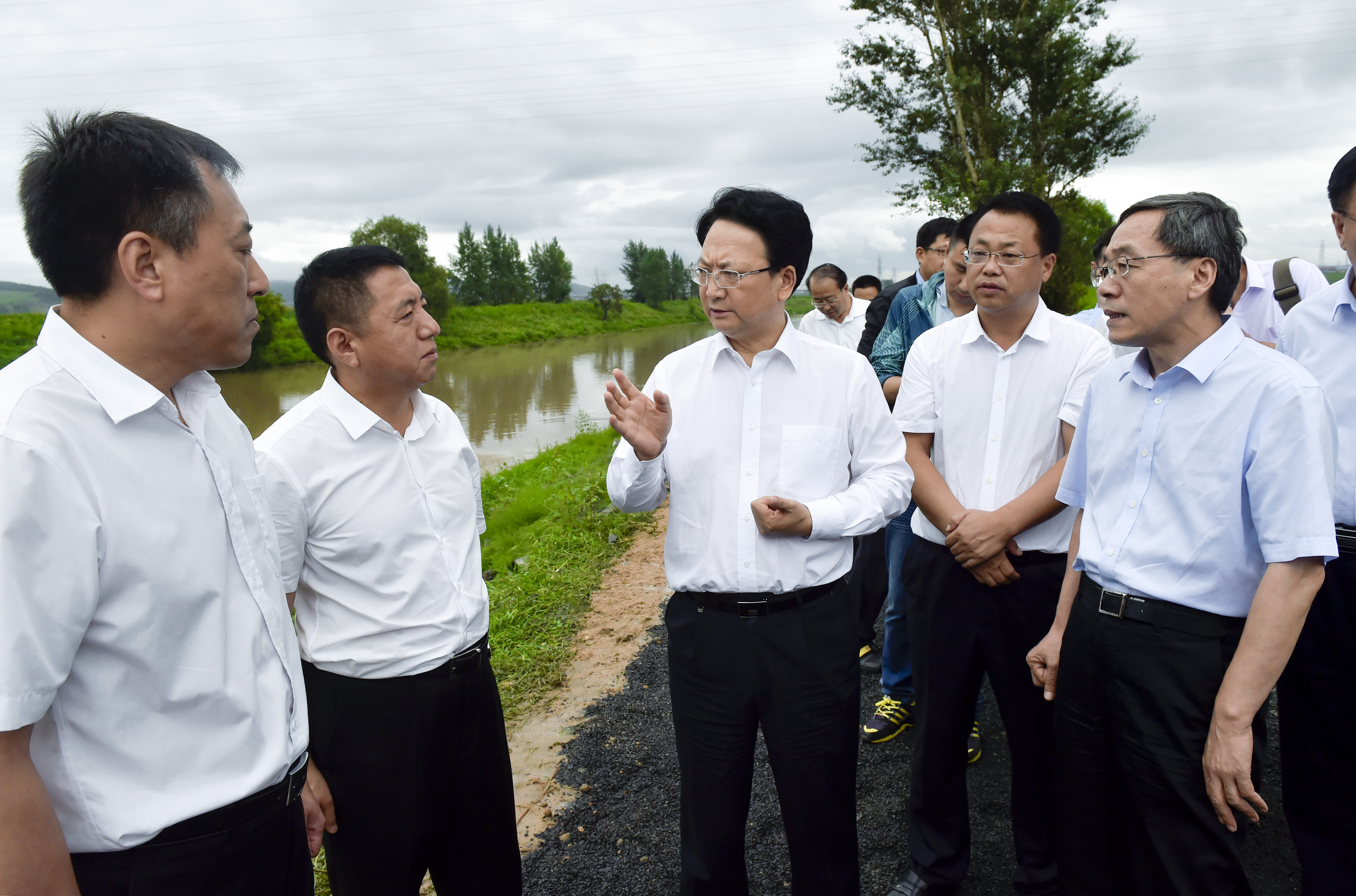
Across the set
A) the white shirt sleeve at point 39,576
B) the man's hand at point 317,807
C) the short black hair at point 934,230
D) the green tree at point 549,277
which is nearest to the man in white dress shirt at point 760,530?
the man's hand at point 317,807

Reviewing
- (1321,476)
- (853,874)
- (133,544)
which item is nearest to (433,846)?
(853,874)

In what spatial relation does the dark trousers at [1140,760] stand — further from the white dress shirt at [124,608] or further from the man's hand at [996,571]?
the white dress shirt at [124,608]

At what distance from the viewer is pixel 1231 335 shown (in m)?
1.92

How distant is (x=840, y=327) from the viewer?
654cm

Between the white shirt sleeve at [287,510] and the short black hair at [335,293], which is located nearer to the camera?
the white shirt sleeve at [287,510]

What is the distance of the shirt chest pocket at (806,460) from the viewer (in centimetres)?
228

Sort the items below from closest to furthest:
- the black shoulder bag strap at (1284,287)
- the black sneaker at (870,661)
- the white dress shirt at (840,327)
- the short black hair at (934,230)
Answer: the black shoulder bag strap at (1284,287), the black sneaker at (870,661), the short black hair at (934,230), the white dress shirt at (840,327)

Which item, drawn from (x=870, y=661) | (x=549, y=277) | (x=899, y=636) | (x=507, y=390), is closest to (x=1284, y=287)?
(x=899, y=636)

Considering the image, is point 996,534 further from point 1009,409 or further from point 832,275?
point 832,275

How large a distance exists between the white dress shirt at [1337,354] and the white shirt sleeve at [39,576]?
296 centimetres

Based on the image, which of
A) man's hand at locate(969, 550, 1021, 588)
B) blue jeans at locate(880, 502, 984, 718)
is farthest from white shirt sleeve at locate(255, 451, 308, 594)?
blue jeans at locate(880, 502, 984, 718)

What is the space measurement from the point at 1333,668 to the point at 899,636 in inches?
66.4

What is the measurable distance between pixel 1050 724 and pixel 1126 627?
0.75 m

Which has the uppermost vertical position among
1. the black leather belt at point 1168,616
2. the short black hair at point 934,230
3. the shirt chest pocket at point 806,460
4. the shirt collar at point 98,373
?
the short black hair at point 934,230
